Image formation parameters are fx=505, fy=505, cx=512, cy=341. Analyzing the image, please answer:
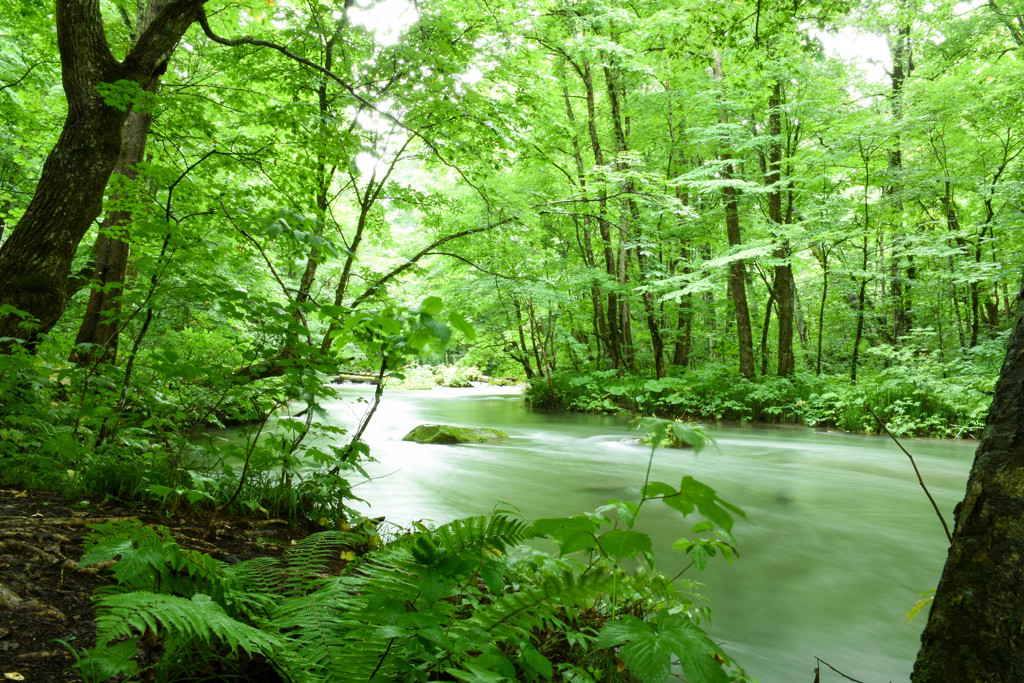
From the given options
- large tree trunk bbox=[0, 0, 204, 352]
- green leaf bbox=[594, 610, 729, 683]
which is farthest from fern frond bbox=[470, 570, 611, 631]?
large tree trunk bbox=[0, 0, 204, 352]

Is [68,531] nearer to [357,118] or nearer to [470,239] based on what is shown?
[357,118]

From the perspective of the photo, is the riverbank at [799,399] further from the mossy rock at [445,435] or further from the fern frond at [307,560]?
the fern frond at [307,560]

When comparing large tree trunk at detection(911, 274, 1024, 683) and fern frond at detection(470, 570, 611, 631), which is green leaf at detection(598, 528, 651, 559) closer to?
fern frond at detection(470, 570, 611, 631)

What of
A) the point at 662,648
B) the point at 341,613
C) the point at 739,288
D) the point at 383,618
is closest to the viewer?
the point at 662,648

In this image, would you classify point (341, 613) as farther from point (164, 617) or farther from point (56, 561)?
point (56, 561)

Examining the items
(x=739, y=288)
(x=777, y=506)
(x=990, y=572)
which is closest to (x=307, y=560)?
(x=990, y=572)

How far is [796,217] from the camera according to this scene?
43.3ft

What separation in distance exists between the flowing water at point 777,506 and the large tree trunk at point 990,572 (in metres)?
0.75

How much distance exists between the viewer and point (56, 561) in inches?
79.3

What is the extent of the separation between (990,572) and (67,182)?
531cm

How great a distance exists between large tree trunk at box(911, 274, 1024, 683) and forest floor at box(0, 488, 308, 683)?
256 cm

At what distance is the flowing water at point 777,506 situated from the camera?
310cm

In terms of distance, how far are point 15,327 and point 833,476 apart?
356 inches

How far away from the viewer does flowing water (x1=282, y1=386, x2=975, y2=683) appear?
310 cm
